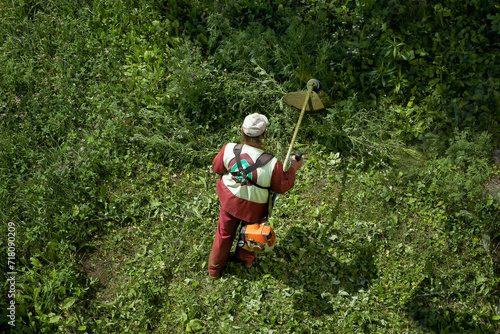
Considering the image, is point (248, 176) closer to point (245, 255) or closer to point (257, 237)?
point (257, 237)

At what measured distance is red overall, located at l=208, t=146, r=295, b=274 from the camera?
350 centimetres

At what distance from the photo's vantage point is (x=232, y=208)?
3.66 meters

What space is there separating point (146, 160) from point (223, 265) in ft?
5.40

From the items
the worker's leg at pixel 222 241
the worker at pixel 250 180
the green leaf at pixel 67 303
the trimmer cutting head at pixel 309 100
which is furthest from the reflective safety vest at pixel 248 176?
the green leaf at pixel 67 303

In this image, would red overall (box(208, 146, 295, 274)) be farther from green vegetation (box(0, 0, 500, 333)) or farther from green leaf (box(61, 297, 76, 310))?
green leaf (box(61, 297, 76, 310))

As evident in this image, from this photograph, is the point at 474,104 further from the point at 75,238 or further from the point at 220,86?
the point at 75,238

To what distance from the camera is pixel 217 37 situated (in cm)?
574

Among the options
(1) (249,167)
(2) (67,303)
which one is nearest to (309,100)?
(1) (249,167)

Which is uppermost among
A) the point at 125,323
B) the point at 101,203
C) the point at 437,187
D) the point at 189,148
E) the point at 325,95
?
the point at 325,95

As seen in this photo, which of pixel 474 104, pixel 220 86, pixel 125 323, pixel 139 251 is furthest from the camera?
pixel 220 86

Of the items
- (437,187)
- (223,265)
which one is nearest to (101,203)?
(223,265)

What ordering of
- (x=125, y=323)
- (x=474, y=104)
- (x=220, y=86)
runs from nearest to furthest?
(x=125, y=323) → (x=474, y=104) → (x=220, y=86)

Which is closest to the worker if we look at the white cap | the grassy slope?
the white cap

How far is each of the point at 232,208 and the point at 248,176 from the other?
346mm
